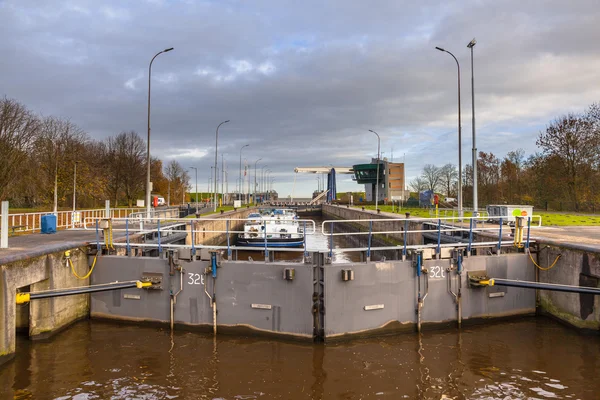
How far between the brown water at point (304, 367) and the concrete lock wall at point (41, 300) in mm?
452

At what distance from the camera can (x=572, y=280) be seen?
1243cm

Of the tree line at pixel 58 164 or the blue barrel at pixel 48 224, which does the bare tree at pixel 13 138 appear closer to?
the tree line at pixel 58 164

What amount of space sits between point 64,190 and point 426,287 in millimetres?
41791

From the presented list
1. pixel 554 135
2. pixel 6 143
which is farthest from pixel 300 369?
pixel 554 135

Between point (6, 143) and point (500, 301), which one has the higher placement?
point (6, 143)

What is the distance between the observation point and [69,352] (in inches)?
406

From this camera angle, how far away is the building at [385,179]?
263 feet

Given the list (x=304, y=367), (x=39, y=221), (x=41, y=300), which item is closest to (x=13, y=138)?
(x=39, y=221)

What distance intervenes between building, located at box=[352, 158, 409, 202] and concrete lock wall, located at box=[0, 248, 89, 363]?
68.5 m

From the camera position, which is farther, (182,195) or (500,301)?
(182,195)

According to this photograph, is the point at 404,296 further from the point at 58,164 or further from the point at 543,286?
the point at 58,164

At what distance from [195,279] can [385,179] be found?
233ft

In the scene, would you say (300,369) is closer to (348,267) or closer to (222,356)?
(222,356)

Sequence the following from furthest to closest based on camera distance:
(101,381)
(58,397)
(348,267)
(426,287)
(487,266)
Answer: (487,266) < (426,287) < (348,267) < (101,381) < (58,397)
